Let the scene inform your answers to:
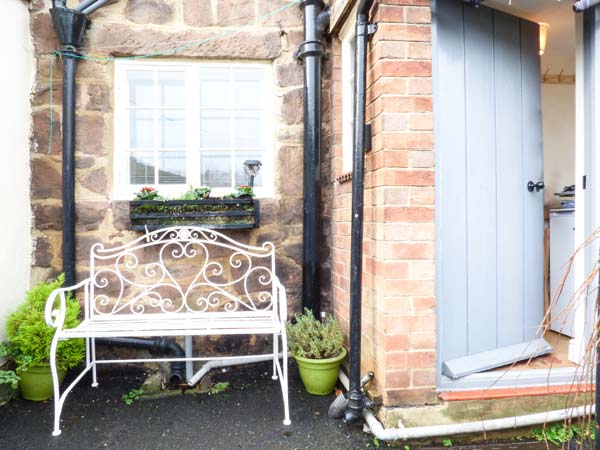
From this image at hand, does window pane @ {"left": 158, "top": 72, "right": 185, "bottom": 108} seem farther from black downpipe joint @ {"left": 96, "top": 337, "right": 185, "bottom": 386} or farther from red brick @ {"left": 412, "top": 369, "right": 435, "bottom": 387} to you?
red brick @ {"left": 412, "top": 369, "right": 435, "bottom": 387}

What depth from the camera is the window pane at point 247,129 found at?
Answer: 3332mm

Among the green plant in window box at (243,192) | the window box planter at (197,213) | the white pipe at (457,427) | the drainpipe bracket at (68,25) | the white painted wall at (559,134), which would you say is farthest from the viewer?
the white painted wall at (559,134)

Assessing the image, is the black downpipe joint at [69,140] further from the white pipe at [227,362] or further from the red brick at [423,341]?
the red brick at [423,341]

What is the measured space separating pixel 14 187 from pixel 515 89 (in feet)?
10.8

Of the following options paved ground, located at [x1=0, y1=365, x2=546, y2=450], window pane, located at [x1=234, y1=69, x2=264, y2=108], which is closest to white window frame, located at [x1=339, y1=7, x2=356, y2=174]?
window pane, located at [x1=234, y1=69, x2=264, y2=108]

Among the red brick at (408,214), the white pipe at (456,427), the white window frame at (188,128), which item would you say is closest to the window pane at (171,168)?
the white window frame at (188,128)

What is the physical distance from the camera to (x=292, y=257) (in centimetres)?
325

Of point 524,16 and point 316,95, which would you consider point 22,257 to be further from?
point 524,16

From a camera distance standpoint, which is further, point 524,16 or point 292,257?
point 292,257

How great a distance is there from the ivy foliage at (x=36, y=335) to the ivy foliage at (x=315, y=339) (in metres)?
1.43

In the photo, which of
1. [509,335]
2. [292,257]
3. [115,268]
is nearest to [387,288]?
[509,335]

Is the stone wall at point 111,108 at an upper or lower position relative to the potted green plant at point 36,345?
upper

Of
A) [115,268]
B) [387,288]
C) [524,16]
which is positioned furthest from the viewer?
[115,268]

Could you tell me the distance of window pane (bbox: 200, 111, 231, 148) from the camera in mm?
3305
